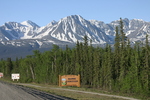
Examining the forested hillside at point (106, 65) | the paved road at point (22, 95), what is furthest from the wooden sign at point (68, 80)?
the paved road at point (22, 95)

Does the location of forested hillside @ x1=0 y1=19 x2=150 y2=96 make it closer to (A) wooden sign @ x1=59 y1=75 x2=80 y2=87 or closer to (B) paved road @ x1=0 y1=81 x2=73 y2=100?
(A) wooden sign @ x1=59 y1=75 x2=80 y2=87

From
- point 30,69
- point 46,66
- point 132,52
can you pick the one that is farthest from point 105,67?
point 30,69

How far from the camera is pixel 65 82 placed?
74812 millimetres

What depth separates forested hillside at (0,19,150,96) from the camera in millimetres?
70500

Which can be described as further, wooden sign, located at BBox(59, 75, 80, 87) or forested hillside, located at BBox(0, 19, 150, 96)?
wooden sign, located at BBox(59, 75, 80, 87)

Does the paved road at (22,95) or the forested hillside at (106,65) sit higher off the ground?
the forested hillside at (106,65)

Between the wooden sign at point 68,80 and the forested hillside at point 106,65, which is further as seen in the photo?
the wooden sign at point 68,80

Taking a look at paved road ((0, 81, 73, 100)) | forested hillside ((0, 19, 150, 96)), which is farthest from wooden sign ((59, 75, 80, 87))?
paved road ((0, 81, 73, 100))

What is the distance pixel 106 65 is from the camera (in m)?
84.2

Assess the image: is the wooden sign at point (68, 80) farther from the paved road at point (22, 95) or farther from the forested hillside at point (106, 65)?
the paved road at point (22, 95)

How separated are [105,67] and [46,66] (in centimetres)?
3364

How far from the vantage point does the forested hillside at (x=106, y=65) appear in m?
70.5

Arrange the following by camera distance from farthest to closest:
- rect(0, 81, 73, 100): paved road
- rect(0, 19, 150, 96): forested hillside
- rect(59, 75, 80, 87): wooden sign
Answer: rect(59, 75, 80, 87): wooden sign < rect(0, 19, 150, 96): forested hillside < rect(0, 81, 73, 100): paved road

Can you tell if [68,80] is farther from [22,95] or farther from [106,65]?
[22,95]
